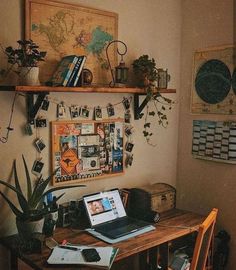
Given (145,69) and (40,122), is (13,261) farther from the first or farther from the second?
(145,69)

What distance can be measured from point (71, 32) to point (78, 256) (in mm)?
1417

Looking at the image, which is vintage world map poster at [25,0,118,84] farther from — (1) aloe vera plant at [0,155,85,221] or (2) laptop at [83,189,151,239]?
(2) laptop at [83,189,151,239]

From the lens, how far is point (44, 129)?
2416 millimetres

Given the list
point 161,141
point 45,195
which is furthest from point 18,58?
point 161,141

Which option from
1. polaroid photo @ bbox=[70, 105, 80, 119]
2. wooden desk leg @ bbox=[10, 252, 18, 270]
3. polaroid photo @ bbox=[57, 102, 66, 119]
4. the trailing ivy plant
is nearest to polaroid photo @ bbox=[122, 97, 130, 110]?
the trailing ivy plant

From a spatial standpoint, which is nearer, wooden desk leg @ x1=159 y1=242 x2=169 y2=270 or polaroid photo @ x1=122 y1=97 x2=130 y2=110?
wooden desk leg @ x1=159 y1=242 x2=169 y2=270

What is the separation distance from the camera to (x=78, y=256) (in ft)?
6.59

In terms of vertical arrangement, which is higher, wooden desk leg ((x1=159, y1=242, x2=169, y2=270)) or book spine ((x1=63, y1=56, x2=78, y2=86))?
book spine ((x1=63, y1=56, x2=78, y2=86))

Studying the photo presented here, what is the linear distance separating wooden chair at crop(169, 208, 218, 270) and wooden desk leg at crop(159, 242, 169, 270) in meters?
0.40

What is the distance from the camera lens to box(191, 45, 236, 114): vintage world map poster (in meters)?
2.80

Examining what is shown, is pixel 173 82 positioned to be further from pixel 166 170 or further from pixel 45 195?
pixel 45 195

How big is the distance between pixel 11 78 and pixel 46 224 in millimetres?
907

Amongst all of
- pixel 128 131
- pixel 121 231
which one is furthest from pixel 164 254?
pixel 128 131

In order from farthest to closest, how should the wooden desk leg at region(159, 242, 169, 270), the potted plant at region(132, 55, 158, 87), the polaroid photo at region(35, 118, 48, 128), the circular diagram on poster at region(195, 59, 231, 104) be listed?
1. the circular diagram on poster at region(195, 59, 231, 104)
2. the potted plant at region(132, 55, 158, 87)
3. the wooden desk leg at region(159, 242, 169, 270)
4. the polaroid photo at region(35, 118, 48, 128)
